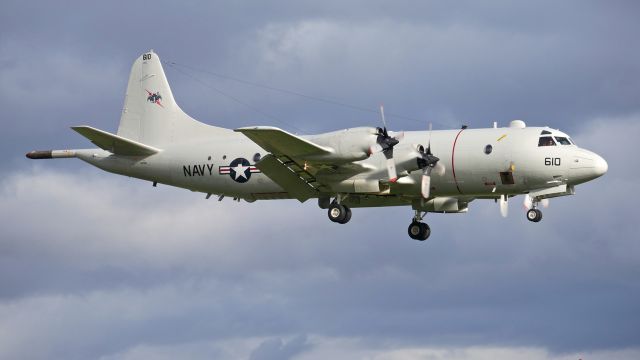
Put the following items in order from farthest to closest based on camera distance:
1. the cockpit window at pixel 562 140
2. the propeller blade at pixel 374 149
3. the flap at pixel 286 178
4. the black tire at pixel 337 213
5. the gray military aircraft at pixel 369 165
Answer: the black tire at pixel 337 213, the flap at pixel 286 178, the cockpit window at pixel 562 140, the gray military aircraft at pixel 369 165, the propeller blade at pixel 374 149

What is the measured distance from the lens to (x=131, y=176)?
45688mm

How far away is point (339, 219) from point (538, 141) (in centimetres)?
708

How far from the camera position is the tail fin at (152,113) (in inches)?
A: 1823

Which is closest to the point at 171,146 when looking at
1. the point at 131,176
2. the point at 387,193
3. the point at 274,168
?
the point at 131,176

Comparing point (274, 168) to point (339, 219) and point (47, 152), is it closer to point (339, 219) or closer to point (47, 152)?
point (339, 219)

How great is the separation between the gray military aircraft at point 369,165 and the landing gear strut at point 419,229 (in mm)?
36

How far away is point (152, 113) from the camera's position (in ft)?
155

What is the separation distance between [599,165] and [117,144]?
55.0ft

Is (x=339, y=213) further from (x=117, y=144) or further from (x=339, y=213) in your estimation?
(x=117, y=144)

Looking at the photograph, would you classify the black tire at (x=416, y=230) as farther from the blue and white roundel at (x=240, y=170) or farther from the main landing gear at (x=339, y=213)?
the blue and white roundel at (x=240, y=170)

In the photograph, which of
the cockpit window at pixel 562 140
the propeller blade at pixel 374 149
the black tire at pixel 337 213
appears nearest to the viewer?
the propeller blade at pixel 374 149

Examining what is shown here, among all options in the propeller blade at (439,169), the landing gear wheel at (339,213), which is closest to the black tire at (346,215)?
the landing gear wheel at (339,213)

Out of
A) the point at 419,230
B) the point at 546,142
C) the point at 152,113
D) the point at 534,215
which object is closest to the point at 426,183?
the point at 534,215

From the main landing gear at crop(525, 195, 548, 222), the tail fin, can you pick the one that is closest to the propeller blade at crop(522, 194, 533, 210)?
the main landing gear at crop(525, 195, 548, 222)
